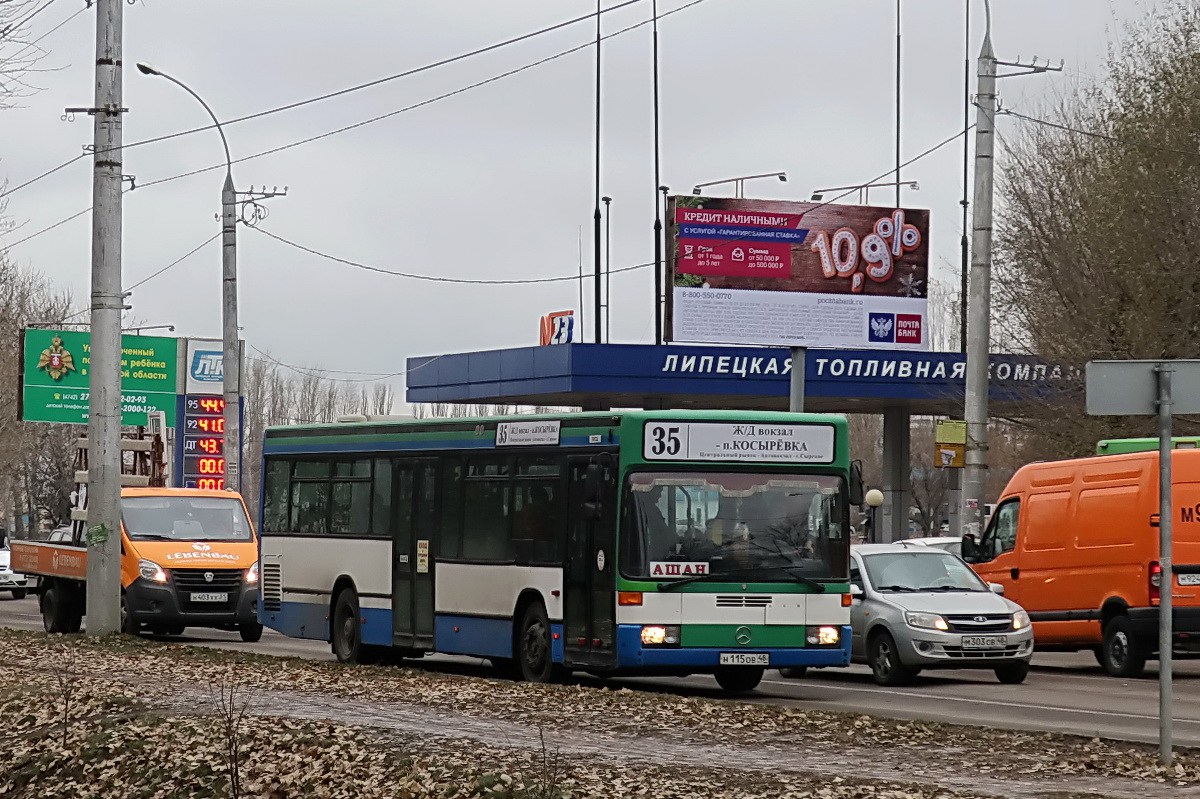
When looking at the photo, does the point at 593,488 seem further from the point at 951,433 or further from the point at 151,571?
the point at 951,433

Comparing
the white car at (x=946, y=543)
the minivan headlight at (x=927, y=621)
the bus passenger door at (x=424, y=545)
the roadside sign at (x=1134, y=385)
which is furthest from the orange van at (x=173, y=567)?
the roadside sign at (x=1134, y=385)

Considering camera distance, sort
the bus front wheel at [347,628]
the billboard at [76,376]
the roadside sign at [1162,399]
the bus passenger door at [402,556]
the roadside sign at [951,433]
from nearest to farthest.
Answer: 1. the roadside sign at [1162,399]
2. the bus passenger door at [402,556]
3. the bus front wheel at [347,628]
4. the roadside sign at [951,433]
5. the billboard at [76,376]

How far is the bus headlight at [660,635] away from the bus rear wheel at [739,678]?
1.27 metres

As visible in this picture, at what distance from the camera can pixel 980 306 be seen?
30203mm

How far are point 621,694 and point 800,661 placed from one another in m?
2.53

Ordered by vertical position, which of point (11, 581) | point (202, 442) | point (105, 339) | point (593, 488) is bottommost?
point (11, 581)

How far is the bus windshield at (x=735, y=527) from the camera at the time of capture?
19.4 metres

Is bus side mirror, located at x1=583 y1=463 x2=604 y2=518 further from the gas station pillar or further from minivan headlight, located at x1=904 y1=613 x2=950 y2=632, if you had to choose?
the gas station pillar

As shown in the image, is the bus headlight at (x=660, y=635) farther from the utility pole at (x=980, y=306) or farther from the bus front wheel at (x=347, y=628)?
the utility pole at (x=980, y=306)

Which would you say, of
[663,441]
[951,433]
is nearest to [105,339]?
[663,441]

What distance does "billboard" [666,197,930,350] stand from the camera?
1766 inches

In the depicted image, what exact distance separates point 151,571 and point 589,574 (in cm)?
1073

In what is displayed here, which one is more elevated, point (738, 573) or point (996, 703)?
point (738, 573)

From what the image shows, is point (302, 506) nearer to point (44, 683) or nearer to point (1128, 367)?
point (44, 683)
